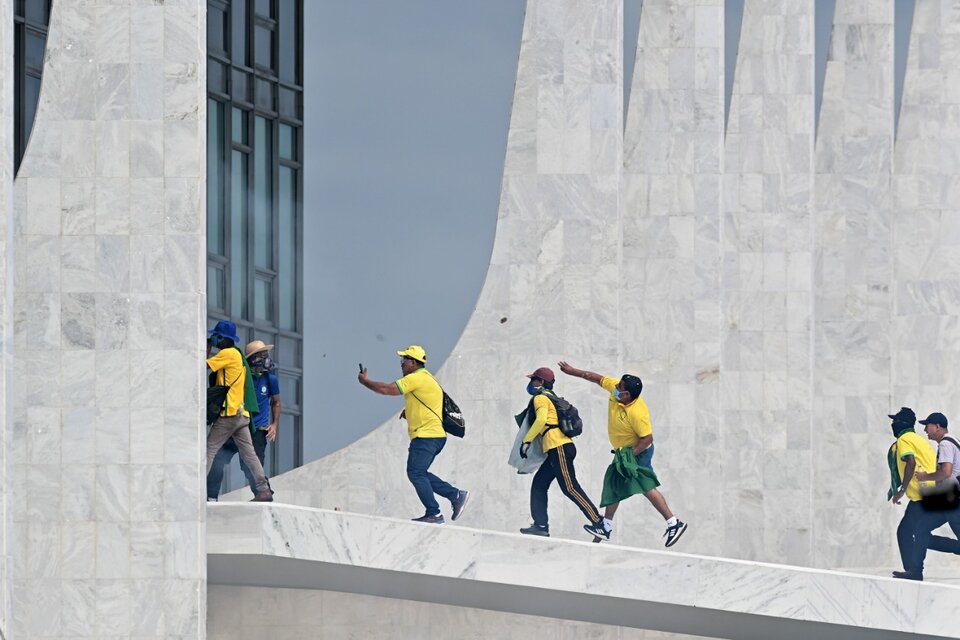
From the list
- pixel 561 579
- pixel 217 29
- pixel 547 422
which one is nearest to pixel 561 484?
pixel 547 422

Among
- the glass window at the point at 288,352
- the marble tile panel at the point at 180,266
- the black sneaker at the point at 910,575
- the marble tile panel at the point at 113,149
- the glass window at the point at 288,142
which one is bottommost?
the black sneaker at the point at 910,575

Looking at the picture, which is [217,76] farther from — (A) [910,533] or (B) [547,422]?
(A) [910,533]

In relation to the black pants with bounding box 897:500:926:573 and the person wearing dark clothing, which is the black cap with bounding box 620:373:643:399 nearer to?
the black pants with bounding box 897:500:926:573

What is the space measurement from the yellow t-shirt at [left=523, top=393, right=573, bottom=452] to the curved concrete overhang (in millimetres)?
1790

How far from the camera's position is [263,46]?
3394 cm

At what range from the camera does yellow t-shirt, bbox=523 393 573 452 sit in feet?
66.5

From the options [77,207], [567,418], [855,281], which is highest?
[77,207]

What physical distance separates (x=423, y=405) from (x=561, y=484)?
5.70ft

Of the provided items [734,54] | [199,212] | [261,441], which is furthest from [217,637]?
[734,54]

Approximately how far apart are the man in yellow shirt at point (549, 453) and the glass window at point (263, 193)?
1348cm

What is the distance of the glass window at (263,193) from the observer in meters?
33.5

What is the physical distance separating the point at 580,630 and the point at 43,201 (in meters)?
5.79

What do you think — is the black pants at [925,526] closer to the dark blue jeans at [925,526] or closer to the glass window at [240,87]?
the dark blue jeans at [925,526]

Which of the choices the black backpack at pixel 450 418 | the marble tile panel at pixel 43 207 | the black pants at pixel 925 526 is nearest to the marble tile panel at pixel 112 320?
the marble tile panel at pixel 43 207
